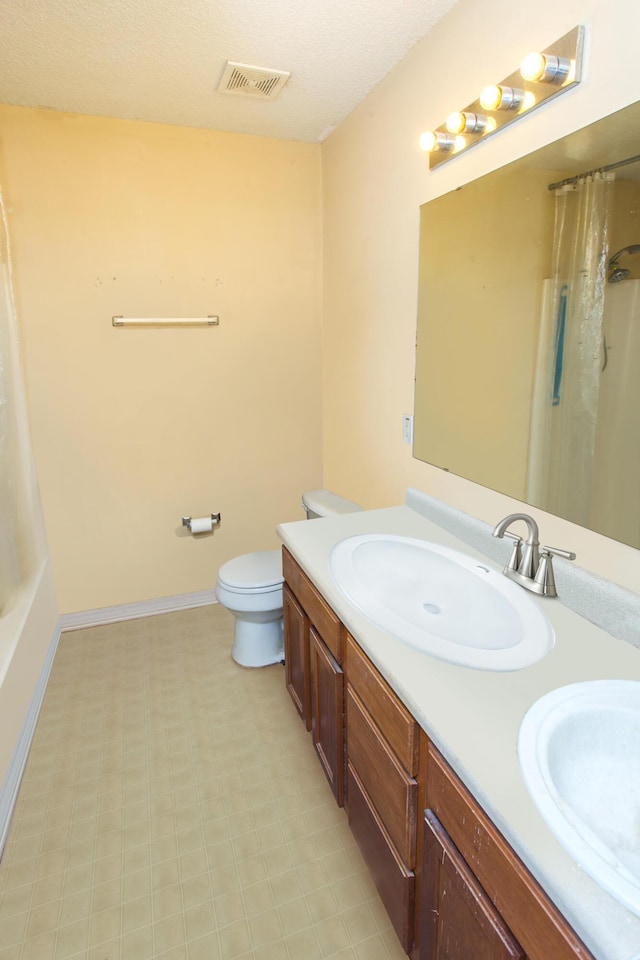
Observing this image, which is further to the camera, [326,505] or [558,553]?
[326,505]

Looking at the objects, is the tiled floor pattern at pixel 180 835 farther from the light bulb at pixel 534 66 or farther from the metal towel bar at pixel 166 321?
the light bulb at pixel 534 66

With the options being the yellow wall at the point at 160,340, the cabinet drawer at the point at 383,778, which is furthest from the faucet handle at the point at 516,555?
the yellow wall at the point at 160,340

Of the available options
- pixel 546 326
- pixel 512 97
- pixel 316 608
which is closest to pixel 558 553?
pixel 546 326

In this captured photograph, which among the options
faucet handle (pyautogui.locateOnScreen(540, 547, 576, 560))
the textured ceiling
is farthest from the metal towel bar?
faucet handle (pyautogui.locateOnScreen(540, 547, 576, 560))

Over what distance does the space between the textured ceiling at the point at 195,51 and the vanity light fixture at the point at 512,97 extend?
14.4 inches

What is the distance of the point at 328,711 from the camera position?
1573mm

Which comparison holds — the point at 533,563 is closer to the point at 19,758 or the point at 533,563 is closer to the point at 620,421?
the point at 620,421

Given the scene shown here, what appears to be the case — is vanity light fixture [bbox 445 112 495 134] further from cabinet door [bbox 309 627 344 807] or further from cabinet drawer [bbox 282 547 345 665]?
cabinet door [bbox 309 627 344 807]

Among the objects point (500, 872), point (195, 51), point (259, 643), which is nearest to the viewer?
point (500, 872)

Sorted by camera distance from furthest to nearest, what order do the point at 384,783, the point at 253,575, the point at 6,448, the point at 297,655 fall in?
the point at 253,575, the point at 6,448, the point at 297,655, the point at 384,783

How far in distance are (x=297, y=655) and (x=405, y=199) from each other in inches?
66.4

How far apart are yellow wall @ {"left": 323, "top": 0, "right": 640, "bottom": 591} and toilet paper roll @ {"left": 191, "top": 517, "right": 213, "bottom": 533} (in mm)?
700

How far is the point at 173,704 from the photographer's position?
217 centimetres

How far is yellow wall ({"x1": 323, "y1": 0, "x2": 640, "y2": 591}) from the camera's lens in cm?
117
